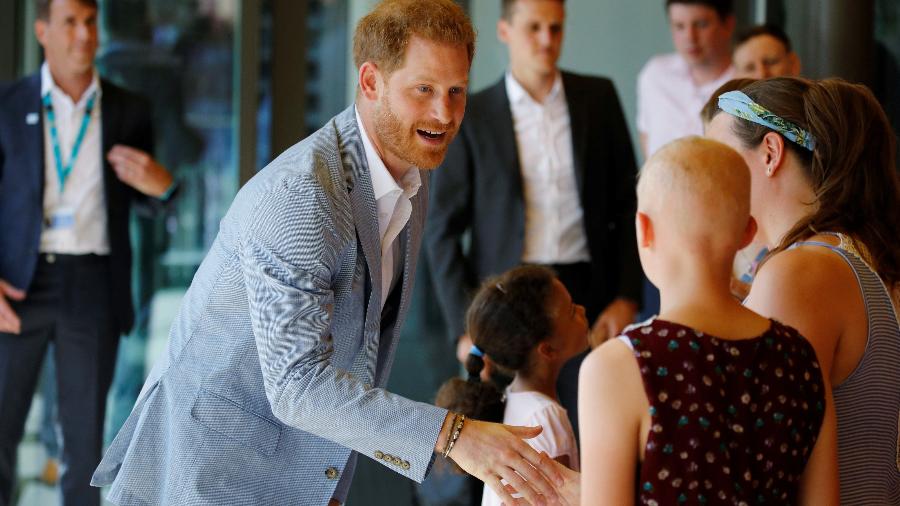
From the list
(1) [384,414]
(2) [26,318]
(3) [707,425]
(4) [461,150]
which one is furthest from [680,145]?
(2) [26,318]

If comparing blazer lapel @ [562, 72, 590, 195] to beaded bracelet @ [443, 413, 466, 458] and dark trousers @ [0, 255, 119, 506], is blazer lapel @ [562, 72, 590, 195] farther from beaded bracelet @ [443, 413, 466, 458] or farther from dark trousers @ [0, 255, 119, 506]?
beaded bracelet @ [443, 413, 466, 458]

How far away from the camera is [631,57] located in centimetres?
527

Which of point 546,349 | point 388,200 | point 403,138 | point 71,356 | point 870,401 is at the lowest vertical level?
point 71,356

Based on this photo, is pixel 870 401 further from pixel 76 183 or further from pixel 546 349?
pixel 76 183

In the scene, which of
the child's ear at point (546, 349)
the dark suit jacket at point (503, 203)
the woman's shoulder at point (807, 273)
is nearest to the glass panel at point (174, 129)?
the dark suit jacket at point (503, 203)

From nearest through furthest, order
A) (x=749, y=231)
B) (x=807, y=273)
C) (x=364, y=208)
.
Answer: (x=749, y=231) → (x=807, y=273) → (x=364, y=208)

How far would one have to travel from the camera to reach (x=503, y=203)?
392cm

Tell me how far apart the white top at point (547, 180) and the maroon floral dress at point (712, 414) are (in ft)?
8.07

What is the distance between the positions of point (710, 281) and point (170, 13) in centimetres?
400

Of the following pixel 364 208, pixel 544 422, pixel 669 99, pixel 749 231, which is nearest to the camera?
pixel 749 231

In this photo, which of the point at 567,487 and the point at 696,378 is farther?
the point at 567,487

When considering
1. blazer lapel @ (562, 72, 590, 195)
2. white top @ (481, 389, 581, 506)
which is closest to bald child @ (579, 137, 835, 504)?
white top @ (481, 389, 581, 506)

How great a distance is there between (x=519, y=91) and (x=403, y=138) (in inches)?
79.4

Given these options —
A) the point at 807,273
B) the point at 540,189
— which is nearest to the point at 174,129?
the point at 540,189
